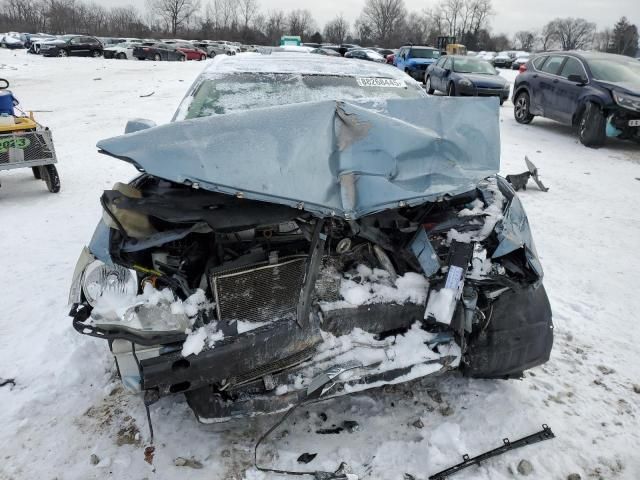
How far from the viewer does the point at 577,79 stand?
28.9ft

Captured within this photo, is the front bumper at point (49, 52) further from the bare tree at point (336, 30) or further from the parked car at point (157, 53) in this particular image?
the bare tree at point (336, 30)

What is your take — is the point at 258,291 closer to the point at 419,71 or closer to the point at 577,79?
the point at 577,79

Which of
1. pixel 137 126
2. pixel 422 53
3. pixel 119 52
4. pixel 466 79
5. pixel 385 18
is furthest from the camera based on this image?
pixel 385 18

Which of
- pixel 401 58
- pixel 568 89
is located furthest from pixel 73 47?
pixel 568 89

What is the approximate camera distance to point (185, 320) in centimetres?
→ 218

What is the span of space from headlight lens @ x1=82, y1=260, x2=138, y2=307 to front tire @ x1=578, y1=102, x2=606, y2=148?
8789 millimetres

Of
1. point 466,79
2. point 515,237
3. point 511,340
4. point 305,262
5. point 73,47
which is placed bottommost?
point 511,340

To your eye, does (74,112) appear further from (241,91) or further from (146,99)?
(241,91)

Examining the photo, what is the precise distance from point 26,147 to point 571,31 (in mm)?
89356

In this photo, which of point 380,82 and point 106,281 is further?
point 380,82

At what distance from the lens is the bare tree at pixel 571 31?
74125 millimetres

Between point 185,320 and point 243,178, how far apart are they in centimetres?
70

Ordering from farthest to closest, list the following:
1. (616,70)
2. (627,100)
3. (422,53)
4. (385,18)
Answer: (385,18) → (422,53) → (616,70) → (627,100)

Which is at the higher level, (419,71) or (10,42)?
(10,42)
